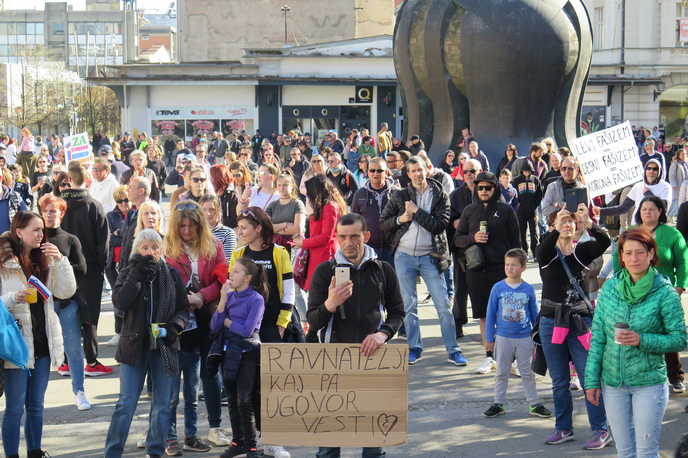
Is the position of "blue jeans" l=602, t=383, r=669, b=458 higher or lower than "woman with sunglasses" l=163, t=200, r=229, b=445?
lower

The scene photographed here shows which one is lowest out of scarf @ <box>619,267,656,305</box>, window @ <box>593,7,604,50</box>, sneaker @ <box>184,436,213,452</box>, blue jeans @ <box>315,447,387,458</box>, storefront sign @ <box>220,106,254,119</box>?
sneaker @ <box>184,436,213,452</box>

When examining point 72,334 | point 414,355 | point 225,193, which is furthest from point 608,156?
point 72,334

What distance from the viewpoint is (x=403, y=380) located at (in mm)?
4602

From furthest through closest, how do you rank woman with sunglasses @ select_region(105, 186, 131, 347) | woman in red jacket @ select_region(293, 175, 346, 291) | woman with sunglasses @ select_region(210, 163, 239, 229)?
woman with sunglasses @ select_region(210, 163, 239, 229)
woman with sunglasses @ select_region(105, 186, 131, 347)
woman in red jacket @ select_region(293, 175, 346, 291)

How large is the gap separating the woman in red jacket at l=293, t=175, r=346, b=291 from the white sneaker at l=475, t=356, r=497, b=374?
5.89 feet

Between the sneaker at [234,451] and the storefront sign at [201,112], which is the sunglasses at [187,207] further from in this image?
the storefront sign at [201,112]

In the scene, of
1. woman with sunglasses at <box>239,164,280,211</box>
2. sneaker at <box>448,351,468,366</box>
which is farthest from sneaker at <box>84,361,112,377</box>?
sneaker at <box>448,351,468,366</box>

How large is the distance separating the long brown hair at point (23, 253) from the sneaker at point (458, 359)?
4.01 m

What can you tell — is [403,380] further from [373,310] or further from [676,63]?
[676,63]

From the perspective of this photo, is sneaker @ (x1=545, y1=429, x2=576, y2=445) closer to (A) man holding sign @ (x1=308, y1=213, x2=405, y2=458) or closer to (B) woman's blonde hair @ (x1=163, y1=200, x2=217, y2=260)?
(A) man holding sign @ (x1=308, y1=213, x2=405, y2=458)

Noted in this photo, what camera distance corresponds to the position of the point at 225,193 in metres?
9.50

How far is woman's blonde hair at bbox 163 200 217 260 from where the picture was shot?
18.8 ft

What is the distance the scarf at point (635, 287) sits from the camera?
4.50 meters

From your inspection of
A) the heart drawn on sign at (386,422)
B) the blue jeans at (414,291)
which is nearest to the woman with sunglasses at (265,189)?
the blue jeans at (414,291)
